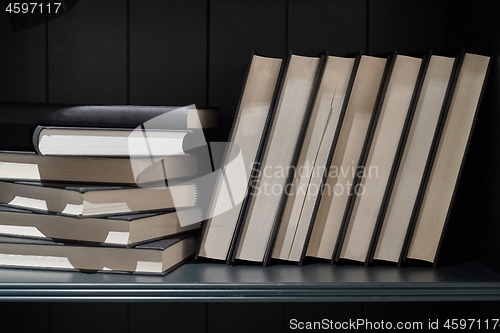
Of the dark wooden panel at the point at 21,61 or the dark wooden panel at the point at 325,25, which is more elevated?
the dark wooden panel at the point at 325,25

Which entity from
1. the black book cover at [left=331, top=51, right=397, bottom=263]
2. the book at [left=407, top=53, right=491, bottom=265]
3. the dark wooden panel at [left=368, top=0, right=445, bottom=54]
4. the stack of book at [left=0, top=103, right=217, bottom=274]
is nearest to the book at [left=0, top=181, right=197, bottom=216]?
the stack of book at [left=0, top=103, right=217, bottom=274]

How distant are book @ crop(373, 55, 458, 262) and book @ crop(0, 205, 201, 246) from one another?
33 centimetres

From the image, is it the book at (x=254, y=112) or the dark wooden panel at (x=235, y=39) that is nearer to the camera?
the book at (x=254, y=112)

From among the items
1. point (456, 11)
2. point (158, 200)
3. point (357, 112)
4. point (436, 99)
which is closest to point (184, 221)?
point (158, 200)

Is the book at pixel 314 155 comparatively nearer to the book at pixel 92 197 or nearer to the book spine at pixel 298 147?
the book spine at pixel 298 147

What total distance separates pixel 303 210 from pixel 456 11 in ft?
1.51

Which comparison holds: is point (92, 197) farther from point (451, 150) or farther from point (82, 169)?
point (451, 150)

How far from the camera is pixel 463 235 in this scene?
88 centimetres

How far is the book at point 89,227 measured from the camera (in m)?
0.72

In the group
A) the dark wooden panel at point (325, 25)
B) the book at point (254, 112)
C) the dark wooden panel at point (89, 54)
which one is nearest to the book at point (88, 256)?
the book at point (254, 112)

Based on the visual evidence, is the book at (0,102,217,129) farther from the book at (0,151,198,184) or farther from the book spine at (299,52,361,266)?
the book spine at (299,52,361,266)

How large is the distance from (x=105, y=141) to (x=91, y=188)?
70 millimetres

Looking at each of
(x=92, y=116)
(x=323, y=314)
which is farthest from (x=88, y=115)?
(x=323, y=314)

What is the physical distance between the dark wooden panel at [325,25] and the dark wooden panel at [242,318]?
1.64 feet
